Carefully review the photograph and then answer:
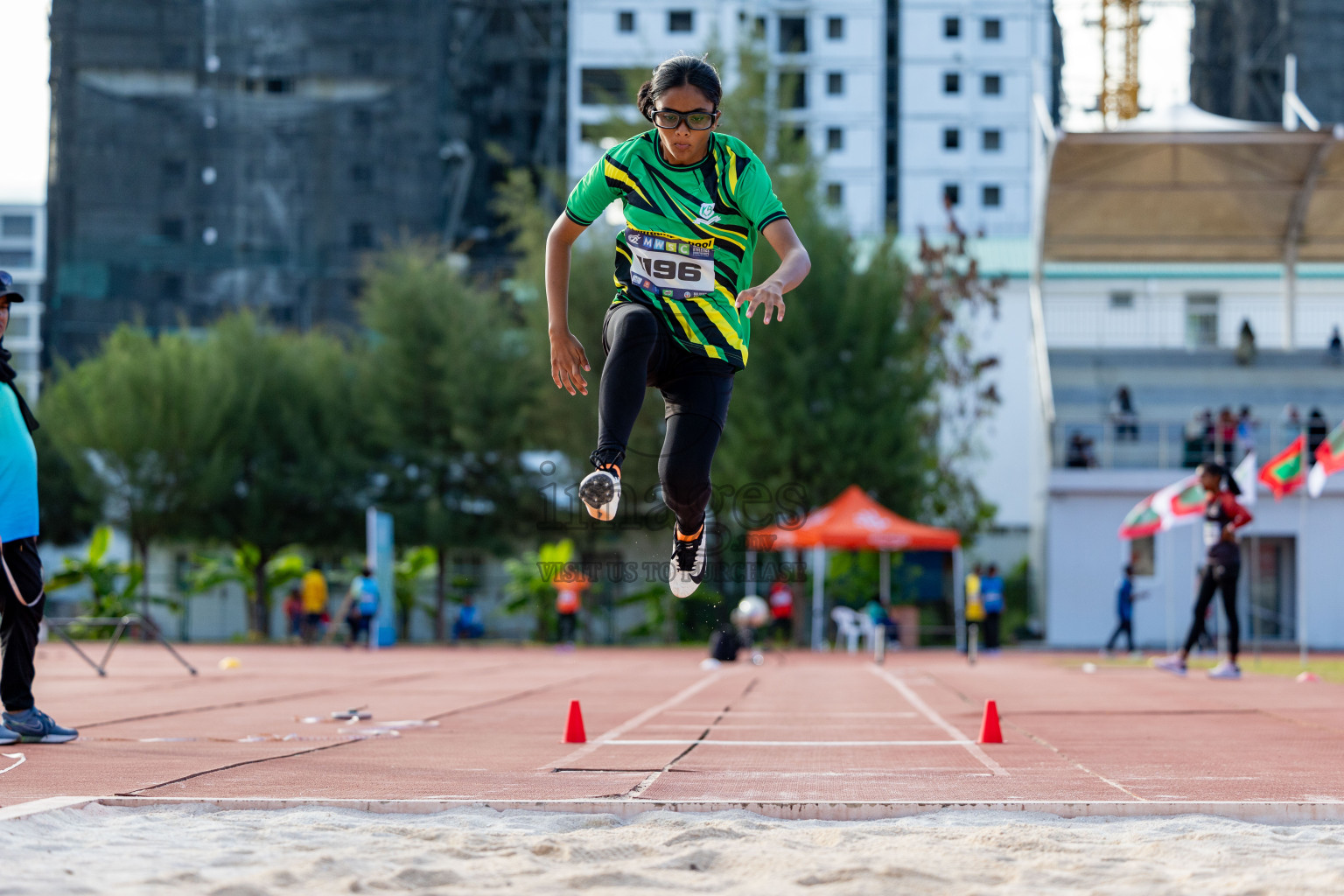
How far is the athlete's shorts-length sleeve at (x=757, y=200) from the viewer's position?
5.58 meters

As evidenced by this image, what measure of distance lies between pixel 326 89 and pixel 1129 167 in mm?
40126

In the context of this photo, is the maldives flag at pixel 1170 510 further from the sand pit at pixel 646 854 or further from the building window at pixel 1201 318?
the building window at pixel 1201 318

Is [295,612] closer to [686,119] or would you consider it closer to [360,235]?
[360,235]

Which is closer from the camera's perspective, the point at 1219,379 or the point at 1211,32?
the point at 1219,379

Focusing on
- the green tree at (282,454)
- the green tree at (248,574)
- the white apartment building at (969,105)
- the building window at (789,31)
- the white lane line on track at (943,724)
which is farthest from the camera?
the building window at (789,31)

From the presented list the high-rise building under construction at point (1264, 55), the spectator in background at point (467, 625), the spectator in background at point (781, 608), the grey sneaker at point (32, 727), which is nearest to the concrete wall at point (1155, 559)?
the spectator in background at point (781, 608)

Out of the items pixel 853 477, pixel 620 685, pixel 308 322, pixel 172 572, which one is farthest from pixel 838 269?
pixel 308 322

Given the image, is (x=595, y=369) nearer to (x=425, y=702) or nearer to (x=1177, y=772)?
(x=425, y=702)

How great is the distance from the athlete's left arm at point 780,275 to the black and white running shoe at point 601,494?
2.58ft

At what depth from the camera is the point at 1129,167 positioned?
3306 centimetres

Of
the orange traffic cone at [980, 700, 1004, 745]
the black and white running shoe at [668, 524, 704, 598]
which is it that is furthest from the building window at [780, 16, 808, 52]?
the black and white running shoe at [668, 524, 704, 598]

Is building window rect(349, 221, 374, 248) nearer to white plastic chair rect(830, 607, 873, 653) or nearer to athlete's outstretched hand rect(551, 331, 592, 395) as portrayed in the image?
white plastic chair rect(830, 607, 873, 653)

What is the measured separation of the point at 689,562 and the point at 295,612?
3266 centimetres

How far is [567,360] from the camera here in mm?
5824
